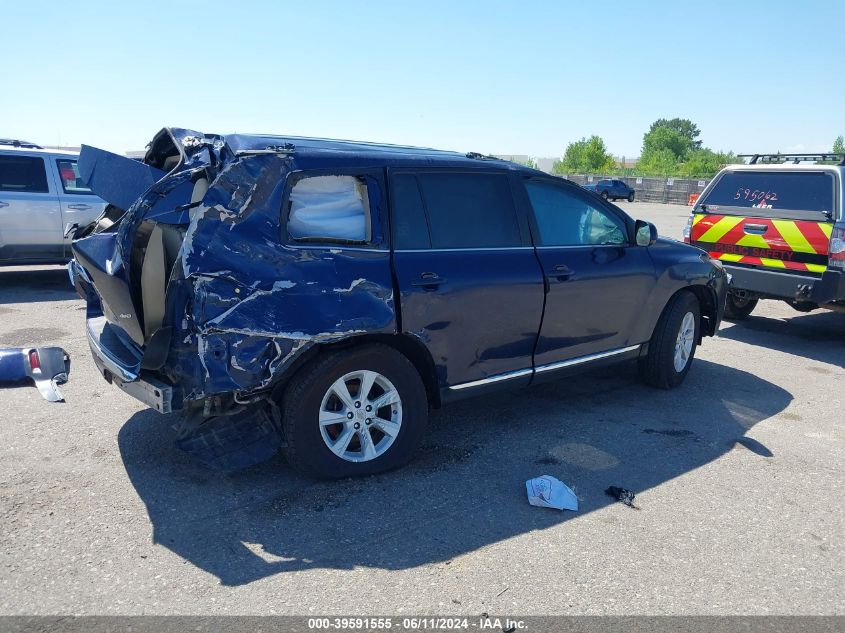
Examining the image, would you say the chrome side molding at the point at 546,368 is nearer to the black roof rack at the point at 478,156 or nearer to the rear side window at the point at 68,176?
the black roof rack at the point at 478,156

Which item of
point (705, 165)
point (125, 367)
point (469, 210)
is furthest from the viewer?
point (705, 165)

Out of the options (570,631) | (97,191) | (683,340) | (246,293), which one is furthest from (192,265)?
(683,340)

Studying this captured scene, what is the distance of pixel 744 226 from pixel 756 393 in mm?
2665

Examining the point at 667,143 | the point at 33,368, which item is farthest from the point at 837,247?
the point at 667,143

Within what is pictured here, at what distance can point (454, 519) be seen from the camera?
3.57 meters

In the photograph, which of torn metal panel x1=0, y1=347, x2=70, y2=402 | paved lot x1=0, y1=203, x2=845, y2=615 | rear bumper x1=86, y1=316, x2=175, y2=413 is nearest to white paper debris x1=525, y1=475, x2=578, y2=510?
paved lot x1=0, y1=203, x2=845, y2=615

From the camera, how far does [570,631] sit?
2742mm

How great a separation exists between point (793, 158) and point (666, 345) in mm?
4210

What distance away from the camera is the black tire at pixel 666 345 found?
5672 mm

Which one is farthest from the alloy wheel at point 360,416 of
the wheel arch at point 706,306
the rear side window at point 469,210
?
the wheel arch at point 706,306

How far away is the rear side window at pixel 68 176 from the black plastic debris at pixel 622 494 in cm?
874

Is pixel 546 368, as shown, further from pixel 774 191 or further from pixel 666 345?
pixel 774 191

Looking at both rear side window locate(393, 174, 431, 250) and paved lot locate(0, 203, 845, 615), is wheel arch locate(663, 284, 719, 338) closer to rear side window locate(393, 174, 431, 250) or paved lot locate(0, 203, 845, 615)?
paved lot locate(0, 203, 845, 615)

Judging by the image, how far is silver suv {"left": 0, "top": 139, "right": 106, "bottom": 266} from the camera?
9.21 m
